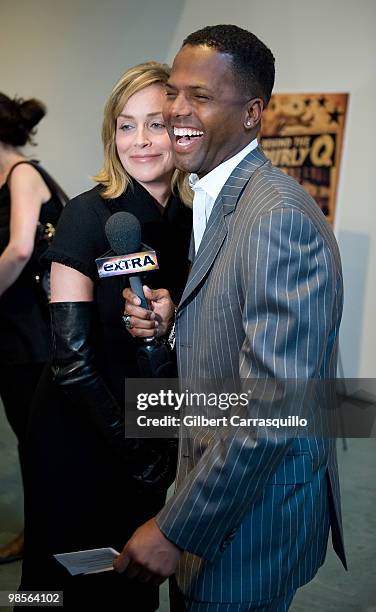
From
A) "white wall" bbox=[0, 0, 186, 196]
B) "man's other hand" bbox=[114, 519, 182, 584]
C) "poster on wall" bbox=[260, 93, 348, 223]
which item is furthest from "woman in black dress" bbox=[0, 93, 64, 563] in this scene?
"white wall" bbox=[0, 0, 186, 196]

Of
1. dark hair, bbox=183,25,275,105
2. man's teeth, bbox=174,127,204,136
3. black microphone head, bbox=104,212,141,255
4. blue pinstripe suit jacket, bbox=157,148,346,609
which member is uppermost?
dark hair, bbox=183,25,275,105

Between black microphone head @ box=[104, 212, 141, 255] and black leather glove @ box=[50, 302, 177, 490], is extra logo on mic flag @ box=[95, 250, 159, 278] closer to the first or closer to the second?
black microphone head @ box=[104, 212, 141, 255]

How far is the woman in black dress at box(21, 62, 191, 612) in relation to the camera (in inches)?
77.9

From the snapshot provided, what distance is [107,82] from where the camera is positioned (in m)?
6.31

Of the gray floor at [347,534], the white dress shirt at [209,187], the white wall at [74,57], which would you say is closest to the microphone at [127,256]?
the white dress shirt at [209,187]

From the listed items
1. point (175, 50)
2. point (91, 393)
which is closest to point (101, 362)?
point (91, 393)

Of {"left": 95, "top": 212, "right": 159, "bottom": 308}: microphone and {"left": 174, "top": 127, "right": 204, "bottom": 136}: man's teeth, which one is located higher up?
{"left": 174, "top": 127, "right": 204, "bottom": 136}: man's teeth

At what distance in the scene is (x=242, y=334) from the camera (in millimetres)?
1427

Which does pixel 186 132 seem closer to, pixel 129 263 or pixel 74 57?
pixel 129 263

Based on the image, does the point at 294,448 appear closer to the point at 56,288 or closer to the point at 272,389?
the point at 272,389

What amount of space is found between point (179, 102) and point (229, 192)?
7.9 inches

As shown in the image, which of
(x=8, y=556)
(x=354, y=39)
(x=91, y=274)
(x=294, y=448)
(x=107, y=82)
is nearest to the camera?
(x=294, y=448)

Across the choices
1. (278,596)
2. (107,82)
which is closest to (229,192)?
(278,596)

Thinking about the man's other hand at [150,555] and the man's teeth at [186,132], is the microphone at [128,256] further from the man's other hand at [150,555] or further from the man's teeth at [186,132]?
the man's other hand at [150,555]
